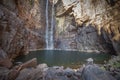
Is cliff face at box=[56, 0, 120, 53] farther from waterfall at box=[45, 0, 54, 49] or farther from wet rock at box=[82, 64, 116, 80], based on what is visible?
wet rock at box=[82, 64, 116, 80]

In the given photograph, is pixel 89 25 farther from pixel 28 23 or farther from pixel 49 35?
pixel 28 23

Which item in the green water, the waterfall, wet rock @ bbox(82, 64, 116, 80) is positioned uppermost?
the waterfall

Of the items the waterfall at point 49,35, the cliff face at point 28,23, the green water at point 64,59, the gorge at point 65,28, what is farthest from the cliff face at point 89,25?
the cliff face at point 28,23

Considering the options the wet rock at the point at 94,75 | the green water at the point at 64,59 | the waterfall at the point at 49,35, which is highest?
the waterfall at the point at 49,35

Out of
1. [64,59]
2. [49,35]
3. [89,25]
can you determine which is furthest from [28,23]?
[64,59]

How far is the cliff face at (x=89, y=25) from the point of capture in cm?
2543

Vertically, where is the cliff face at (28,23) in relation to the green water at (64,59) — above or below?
above

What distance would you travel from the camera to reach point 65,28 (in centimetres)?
4350

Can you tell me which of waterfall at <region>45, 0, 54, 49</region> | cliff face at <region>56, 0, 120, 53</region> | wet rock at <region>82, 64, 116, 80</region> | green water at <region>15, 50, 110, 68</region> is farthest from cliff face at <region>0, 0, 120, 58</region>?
wet rock at <region>82, 64, 116, 80</region>

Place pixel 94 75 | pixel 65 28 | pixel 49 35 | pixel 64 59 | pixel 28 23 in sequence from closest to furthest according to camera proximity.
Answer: pixel 94 75, pixel 64 59, pixel 28 23, pixel 65 28, pixel 49 35

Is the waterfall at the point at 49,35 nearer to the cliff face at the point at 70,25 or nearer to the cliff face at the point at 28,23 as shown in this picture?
the cliff face at the point at 70,25

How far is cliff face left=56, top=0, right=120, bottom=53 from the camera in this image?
25.4 metres

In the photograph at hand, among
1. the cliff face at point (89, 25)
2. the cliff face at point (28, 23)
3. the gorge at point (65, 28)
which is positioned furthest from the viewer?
the cliff face at point (89, 25)

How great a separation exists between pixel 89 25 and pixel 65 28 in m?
9.63
